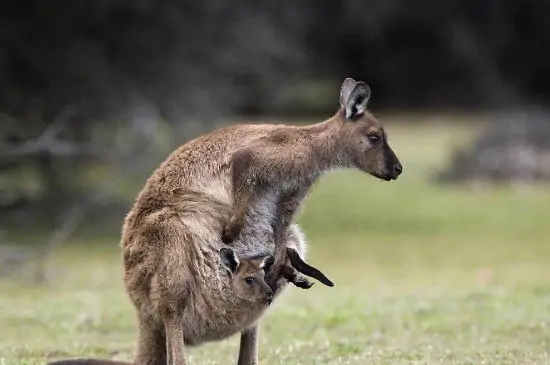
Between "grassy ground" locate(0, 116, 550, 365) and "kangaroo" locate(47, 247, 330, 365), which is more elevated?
"grassy ground" locate(0, 116, 550, 365)

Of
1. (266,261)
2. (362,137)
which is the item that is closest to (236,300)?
(266,261)

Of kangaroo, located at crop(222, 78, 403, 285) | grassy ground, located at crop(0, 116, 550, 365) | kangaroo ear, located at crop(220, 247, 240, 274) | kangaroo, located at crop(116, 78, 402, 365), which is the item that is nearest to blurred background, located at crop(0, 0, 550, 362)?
grassy ground, located at crop(0, 116, 550, 365)

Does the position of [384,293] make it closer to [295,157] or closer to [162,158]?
[295,157]

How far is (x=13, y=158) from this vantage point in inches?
692

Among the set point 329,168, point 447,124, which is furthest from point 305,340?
point 447,124

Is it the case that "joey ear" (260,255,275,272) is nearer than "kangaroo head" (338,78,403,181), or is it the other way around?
"joey ear" (260,255,275,272)

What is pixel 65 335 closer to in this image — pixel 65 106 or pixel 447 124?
pixel 65 106

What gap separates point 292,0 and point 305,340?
11696 mm

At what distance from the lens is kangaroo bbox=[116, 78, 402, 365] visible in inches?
260

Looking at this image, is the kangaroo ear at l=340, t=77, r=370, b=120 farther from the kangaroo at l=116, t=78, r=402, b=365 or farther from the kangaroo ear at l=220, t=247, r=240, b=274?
the kangaroo ear at l=220, t=247, r=240, b=274

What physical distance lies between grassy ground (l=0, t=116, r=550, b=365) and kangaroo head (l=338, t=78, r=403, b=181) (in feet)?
3.70

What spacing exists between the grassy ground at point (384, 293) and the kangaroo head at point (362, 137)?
1128 millimetres

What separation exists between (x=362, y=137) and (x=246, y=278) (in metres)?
1.14

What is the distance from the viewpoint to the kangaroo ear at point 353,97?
7098 mm
